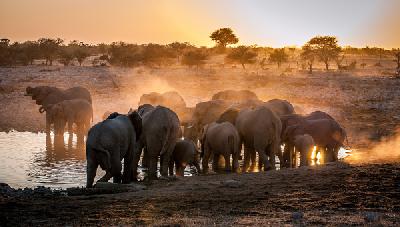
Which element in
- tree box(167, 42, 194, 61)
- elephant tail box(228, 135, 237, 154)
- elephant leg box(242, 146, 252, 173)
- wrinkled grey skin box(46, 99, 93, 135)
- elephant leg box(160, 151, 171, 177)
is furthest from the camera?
tree box(167, 42, 194, 61)

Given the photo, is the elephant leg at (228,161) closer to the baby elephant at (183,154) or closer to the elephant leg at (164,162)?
the baby elephant at (183,154)

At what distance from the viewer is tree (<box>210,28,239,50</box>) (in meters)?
95.8

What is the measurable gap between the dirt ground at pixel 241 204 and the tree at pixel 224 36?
276ft

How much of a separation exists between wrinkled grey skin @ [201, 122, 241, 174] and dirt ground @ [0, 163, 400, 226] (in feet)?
11.6

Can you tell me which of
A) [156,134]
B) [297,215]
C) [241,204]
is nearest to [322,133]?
[156,134]

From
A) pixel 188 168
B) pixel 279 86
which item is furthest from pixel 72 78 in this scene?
pixel 188 168

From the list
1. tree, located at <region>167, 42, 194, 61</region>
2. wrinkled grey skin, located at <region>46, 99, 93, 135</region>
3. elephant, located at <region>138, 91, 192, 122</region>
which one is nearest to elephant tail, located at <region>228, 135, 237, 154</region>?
elephant, located at <region>138, 91, 192, 122</region>

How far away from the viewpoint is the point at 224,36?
95.8 m

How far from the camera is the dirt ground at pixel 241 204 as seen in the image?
8.23 metres

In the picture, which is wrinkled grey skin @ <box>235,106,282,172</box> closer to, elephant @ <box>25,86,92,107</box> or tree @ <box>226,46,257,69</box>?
elephant @ <box>25,86,92,107</box>

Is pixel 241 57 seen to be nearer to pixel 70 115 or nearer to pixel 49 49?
pixel 49 49

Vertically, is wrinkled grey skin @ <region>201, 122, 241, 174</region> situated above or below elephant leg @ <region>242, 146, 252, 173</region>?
above

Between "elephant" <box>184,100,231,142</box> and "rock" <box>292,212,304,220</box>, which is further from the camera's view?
"elephant" <box>184,100,231,142</box>

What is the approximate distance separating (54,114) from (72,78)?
2425 centimetres
